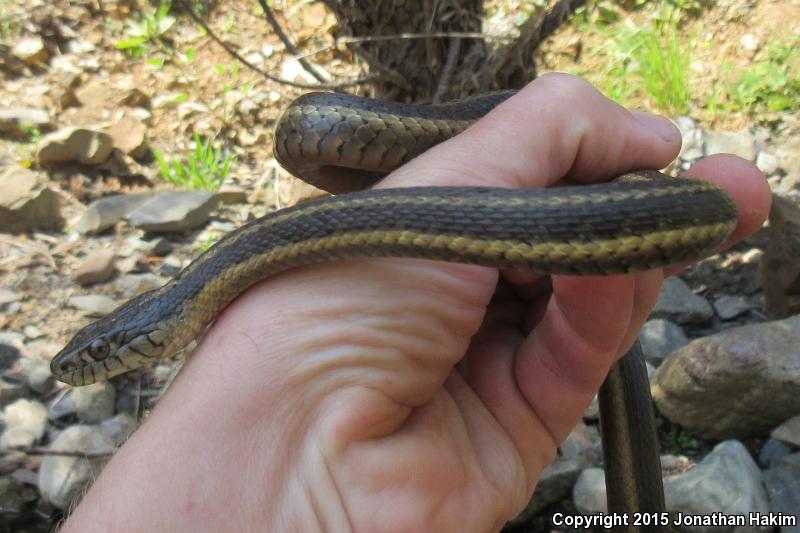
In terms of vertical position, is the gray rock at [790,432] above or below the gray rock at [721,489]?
above

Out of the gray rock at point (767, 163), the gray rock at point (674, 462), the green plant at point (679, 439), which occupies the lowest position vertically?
the gray rock at point (674, 462)

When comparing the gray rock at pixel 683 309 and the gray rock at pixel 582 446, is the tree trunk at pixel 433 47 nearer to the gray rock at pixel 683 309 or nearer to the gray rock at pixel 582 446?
the gray rock at pixel 683 309

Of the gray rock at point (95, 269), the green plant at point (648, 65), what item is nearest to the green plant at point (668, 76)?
the green plant at point (648, 65)

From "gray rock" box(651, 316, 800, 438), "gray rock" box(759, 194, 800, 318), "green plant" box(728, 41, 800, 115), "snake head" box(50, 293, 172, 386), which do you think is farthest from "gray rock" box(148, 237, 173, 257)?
"green plant" box(728, 41, 800, 115)

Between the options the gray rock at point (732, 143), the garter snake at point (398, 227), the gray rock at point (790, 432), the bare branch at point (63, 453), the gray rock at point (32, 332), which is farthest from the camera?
the gray rock at point (732, 143)

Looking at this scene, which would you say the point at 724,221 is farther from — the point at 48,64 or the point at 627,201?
the point at 48,64

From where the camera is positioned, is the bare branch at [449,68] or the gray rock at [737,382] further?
the bare branch at [449,68]

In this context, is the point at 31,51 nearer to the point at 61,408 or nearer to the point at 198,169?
the point at 198,169
